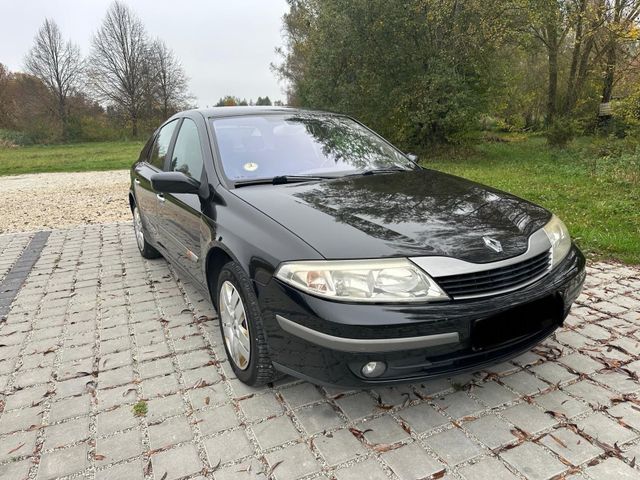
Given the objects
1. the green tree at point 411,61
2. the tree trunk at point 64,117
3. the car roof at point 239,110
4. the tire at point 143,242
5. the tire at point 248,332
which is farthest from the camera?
the tree trunk at point 64,117

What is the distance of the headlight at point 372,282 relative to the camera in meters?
1.94

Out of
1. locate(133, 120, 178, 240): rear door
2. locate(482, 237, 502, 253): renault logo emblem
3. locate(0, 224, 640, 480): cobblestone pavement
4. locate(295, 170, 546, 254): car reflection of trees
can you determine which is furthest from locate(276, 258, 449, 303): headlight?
locate(133, 120, 178, 240): rear door

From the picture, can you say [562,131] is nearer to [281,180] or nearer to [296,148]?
[296,148]

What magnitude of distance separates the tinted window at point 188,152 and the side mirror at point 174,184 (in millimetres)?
141

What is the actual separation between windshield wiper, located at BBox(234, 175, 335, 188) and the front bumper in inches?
34.4

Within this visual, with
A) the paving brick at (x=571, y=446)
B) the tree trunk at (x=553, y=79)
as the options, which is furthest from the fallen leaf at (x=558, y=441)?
the tree trunk at (x=553, y=79)

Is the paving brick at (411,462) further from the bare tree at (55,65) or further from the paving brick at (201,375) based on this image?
the bare tree at (55,65)

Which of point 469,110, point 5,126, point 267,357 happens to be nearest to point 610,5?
point 469,110

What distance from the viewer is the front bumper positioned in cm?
190

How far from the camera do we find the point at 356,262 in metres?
1.97

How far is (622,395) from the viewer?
7.82ft

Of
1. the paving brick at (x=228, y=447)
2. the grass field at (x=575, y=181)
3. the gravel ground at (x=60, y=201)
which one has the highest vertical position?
the grass field at (x=575, y=181)

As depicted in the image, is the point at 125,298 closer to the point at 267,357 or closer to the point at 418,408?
the point at 267,357

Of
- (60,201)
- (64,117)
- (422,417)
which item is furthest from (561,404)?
(64,117)
